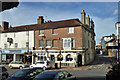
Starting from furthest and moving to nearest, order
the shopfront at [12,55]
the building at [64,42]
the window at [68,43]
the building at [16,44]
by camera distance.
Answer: the shopfront at [12,55]
the building at [16,44]
the window at [68,43]
the building at [64,42]

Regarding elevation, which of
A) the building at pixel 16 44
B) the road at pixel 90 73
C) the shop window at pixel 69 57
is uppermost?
the building at pixel 16 44

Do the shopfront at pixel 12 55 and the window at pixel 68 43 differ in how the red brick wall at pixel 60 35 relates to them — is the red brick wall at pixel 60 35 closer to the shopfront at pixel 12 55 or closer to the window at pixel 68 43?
the window at pixel 68 43

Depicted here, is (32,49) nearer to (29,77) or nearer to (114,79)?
(29,77)

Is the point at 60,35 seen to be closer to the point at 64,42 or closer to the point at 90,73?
the point at 64,42

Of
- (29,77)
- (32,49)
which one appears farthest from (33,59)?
(29,77)

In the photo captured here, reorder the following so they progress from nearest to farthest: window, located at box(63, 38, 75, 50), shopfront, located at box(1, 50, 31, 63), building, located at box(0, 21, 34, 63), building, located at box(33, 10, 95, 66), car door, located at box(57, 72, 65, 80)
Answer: car door, located at box(57, 72, 65, 80), building, located at box(33, 10, 95, 66), window, located at box(63, 38, 75, 50), building, located at box(0, 21, 34, 63), shopfront, located at box(1, 50, 31, 63)

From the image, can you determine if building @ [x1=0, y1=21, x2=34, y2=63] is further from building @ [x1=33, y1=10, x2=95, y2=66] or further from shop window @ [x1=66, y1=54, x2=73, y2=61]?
shop window @ [x1=66, y1=54, x2=73, y2=61]

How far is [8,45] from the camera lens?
3522 cm

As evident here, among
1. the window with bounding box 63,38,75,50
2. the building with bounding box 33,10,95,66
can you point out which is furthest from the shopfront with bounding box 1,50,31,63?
the window with bounding box 63,38,75,50

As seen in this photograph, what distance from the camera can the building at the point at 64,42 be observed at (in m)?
27.8

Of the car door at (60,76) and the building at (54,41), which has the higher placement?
the building at (54,41)

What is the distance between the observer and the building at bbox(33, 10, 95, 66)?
91.2ft

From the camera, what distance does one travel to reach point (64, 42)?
29.0 meters

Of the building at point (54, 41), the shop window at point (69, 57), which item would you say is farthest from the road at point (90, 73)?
the shop window at point (69, 57)
